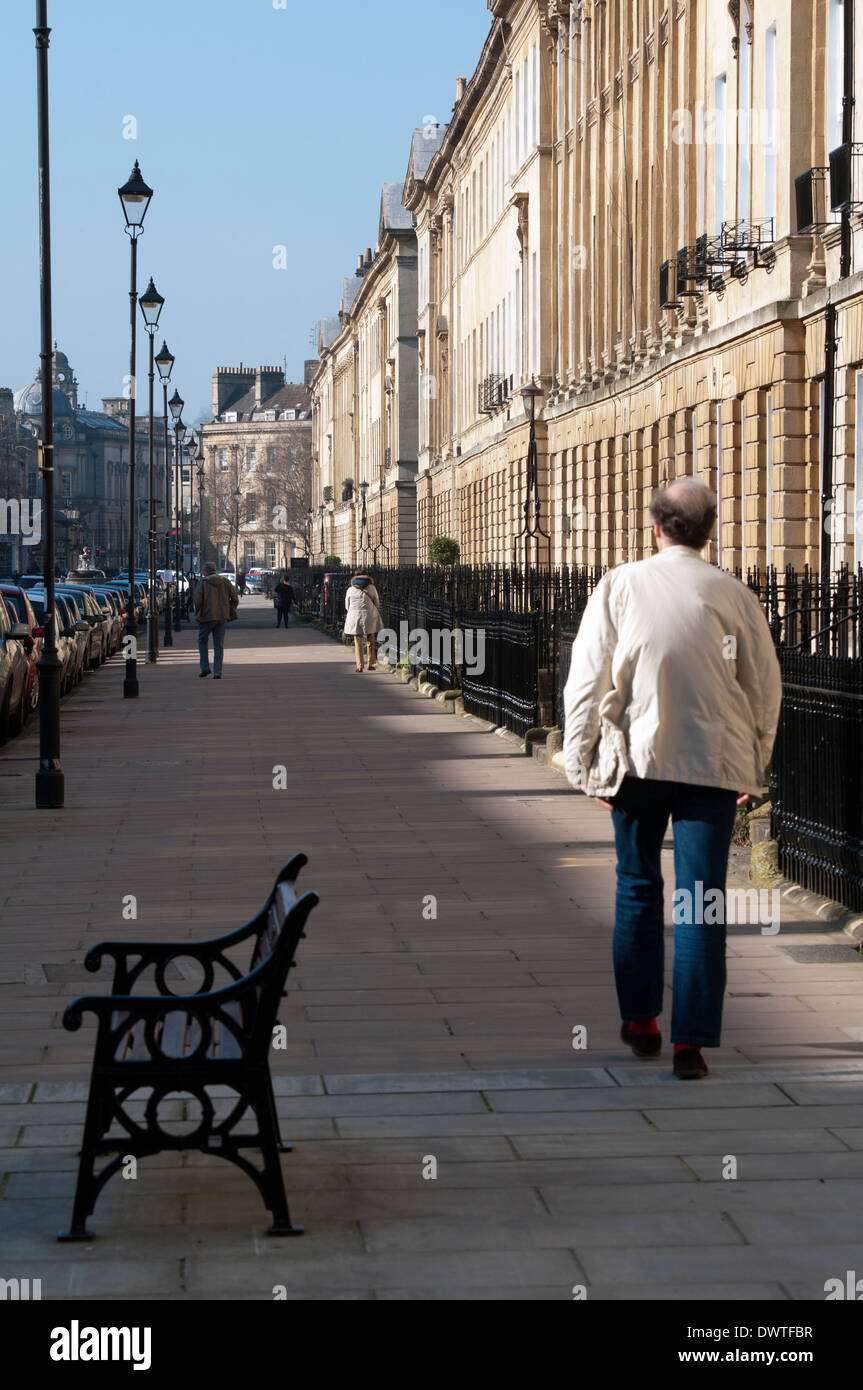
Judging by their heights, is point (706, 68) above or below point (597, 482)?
above

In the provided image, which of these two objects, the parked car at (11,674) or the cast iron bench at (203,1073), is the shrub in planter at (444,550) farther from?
the cast iron bench at (203,1073)

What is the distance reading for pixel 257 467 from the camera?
176500 mm

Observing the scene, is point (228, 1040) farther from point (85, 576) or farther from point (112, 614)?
point (85, 576)

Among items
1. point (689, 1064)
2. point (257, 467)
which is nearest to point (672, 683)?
point (689, 1064)

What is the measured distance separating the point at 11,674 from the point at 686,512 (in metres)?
14.9

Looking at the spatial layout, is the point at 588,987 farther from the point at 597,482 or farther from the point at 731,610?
the point at 597,482

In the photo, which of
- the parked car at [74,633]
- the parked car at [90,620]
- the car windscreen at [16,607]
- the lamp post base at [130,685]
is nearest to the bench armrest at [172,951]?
the car windscreen at [16,607]

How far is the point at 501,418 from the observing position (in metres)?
57.7

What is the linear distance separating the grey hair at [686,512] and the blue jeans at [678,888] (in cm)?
82

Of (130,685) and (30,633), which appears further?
(130,685)

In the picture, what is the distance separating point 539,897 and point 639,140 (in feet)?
98.1
